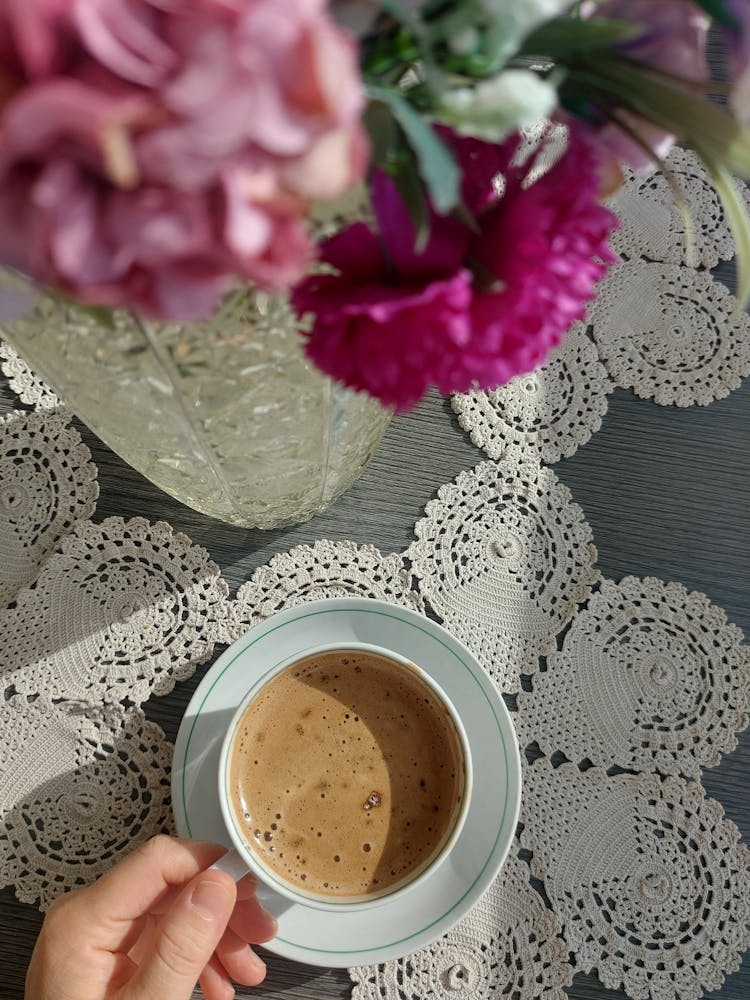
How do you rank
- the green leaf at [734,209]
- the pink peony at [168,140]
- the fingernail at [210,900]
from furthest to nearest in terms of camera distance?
the fingernail at [210,900] → the green leaf at [734,209] → the pink peony at [168,140]

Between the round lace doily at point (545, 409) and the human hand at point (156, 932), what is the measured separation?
16.7 inches

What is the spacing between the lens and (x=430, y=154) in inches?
10.4

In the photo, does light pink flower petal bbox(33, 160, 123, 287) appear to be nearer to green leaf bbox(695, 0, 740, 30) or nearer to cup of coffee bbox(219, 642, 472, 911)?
green leaf bbox(695, 0, 740, 30)

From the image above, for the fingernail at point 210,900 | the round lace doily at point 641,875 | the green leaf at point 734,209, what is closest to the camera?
the green leaf at point 734,209

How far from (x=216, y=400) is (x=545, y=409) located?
39cm

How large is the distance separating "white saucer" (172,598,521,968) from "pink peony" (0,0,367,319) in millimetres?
433

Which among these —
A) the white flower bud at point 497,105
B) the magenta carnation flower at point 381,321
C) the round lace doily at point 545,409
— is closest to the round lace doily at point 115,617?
the round lace doily at point 545,409

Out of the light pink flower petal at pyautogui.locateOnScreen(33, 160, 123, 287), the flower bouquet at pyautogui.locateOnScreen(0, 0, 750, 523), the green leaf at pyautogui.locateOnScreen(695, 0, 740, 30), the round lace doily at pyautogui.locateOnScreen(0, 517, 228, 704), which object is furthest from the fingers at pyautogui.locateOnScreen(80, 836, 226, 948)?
the green leaf at pyautogui.locateOnScreen(695, 0, 740, 30)

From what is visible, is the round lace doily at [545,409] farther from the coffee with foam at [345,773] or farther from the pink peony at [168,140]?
the pink peony at [168,140]

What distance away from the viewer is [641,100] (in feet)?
1.01

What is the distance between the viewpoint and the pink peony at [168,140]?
0.71 feet

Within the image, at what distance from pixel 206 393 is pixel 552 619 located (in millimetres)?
400

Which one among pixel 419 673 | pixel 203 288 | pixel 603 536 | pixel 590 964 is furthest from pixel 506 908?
pixel 203 288

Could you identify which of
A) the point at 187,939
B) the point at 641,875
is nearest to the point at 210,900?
the point at 187,939
